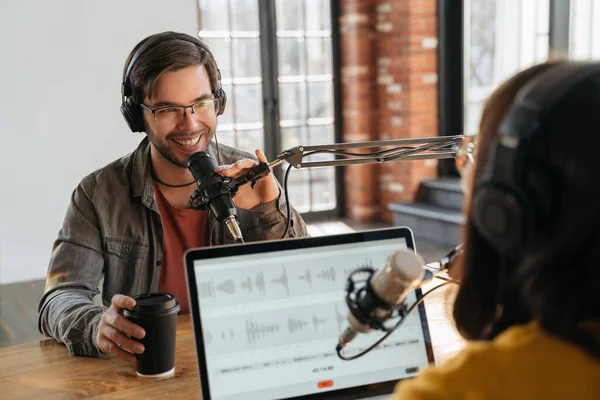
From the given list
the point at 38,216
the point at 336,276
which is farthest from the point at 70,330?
the point at 38,216

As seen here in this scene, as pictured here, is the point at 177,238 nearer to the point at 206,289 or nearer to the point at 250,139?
the point at 206,289

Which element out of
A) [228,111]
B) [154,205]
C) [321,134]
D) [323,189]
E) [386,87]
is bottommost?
[323,189]

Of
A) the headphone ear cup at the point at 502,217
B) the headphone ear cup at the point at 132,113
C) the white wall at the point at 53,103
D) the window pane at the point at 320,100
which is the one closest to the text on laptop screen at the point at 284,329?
the headphone ear cup at the point at 502,217

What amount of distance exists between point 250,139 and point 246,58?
59 cm

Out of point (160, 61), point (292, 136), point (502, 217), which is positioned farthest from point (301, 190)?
point (502, 217)

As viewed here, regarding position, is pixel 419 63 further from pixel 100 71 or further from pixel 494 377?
pixel 494 377

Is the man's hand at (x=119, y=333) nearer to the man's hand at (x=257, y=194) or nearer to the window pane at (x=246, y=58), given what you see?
the man's hand at (x=257, y=194)

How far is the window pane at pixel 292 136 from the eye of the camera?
16.9 ft

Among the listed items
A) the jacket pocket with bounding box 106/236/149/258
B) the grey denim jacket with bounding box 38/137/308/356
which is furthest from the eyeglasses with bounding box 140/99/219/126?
the jacket pocket with bounding box 106/236/149/258

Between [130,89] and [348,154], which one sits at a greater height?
[130,89]

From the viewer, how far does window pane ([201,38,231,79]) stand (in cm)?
487

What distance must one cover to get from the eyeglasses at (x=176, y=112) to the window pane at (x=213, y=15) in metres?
3.30

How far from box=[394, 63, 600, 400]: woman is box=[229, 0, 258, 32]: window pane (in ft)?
14.9

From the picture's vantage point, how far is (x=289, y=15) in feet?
16.5
